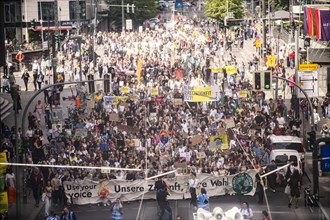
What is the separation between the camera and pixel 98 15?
101 m

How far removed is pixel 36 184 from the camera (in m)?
35.6

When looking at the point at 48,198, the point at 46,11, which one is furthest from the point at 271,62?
the point at 46,11

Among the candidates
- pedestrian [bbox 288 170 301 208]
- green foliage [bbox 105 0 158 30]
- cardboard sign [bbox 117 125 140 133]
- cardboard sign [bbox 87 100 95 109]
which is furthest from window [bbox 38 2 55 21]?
pedestrian [bbox 288 170 301 208]

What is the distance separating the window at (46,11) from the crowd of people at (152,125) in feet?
91.7

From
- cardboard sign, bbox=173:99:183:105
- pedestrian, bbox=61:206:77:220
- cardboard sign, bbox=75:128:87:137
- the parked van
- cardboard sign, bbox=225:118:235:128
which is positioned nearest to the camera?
pedestrian, bbox=61:206:77:220

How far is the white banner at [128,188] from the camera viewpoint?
1378 inches

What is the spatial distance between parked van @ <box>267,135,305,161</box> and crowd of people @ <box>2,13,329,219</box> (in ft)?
1.07

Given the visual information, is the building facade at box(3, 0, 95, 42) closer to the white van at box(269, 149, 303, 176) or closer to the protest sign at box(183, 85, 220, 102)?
the protest sign at box(183, 85, 220, 102)

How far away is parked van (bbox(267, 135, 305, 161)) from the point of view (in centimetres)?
3866

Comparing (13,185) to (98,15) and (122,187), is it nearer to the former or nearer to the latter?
(122,187)

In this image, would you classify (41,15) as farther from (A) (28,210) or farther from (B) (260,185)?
(B) (260,185)

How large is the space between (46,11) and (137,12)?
41.8 feet

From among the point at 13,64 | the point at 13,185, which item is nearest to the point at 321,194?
the point at 13,185

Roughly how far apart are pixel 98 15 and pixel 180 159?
63.5m
